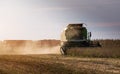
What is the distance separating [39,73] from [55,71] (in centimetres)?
139

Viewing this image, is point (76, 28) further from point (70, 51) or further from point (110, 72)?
point (110, 72)

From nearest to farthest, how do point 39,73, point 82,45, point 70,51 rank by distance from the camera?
1. point 39,73
2. point 70,51
3. point 82,45

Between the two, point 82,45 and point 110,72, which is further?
point 82,45

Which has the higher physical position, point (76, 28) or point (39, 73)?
point (76, 28)

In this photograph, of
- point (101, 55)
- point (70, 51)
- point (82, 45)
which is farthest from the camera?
point (82, 45)

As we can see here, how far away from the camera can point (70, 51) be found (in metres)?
38.6

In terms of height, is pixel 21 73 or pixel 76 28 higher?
pixel 76 28

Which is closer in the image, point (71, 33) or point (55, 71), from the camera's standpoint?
point (55, 71)

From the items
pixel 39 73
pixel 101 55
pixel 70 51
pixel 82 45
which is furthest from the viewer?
pixel 82 45

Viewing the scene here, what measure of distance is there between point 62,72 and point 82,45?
20.1 m

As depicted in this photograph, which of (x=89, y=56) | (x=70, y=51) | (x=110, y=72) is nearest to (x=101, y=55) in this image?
(x=89, y=56)

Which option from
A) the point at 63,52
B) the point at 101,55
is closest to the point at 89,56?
the point at 101,55

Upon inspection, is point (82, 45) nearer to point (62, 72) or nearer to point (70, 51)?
point (70, 51)

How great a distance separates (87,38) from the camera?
1642 inches
